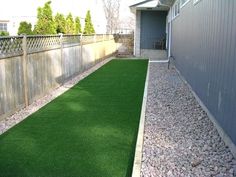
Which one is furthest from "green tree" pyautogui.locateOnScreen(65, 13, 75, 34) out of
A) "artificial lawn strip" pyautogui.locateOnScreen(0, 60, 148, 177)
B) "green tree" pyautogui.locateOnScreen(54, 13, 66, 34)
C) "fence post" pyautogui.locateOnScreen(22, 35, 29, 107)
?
"fence post" pyautogui.locateOnScreen(22, 35, 29, 107)

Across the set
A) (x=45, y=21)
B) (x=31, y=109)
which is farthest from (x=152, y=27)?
(x=31, y=109)

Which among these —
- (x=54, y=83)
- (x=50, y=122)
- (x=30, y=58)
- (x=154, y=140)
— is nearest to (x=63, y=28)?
(x=54, y=83)

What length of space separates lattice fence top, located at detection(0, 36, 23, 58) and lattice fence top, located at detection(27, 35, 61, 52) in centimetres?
51

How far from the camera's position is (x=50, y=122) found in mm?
6438

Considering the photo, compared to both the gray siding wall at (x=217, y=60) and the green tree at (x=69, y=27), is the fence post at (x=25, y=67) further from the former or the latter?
the green tree at (x=69, y=27)

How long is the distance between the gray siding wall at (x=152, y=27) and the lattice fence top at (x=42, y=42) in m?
14.2

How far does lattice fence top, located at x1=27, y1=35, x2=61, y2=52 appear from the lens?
7.96m

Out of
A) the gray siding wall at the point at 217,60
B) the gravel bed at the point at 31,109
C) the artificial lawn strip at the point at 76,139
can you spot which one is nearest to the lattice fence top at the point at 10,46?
the gravel bed at the point at 31,109

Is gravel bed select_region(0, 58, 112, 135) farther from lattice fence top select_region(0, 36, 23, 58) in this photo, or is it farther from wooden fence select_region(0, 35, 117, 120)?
lattice fence top select_region(0, 36, 23, 58)

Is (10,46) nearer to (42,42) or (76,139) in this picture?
(42,42)

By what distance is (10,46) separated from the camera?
6.84m

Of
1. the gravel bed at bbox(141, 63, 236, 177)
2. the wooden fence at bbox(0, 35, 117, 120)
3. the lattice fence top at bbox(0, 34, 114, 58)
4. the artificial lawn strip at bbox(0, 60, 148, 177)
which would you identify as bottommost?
the artificial lawn strip at bbox(0, 60, 148, 177)

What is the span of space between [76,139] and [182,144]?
5.36 feet

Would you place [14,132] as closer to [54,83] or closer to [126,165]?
[126,165]
